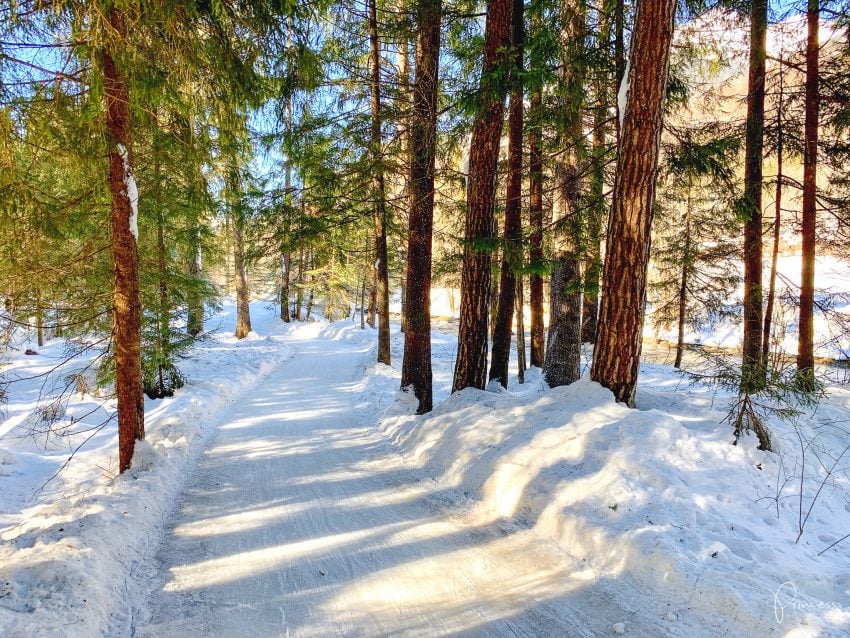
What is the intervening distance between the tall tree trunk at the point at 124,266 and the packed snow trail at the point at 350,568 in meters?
1.14

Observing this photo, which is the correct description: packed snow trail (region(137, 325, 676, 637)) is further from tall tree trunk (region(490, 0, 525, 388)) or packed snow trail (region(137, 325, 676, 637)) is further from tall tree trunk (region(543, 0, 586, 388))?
tall tree trunk (region(543, 0, 586, 388))

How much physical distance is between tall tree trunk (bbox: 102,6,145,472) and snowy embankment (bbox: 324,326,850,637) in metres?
3.64

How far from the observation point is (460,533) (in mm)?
4062

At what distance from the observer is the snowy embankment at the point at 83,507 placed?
9.11 ft

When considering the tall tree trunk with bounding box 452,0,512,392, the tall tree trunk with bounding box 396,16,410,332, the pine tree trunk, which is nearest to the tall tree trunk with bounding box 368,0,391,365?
the tall tree trunk with bounding box 396,16,410,332

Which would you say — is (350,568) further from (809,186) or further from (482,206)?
(809,186)

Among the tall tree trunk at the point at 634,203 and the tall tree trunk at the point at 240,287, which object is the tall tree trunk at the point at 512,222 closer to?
the tall tree trunk at the point at 634,203

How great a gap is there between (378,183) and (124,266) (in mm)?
7515

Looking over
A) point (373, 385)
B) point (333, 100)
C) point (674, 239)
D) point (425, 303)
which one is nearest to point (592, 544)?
point (425, 303)

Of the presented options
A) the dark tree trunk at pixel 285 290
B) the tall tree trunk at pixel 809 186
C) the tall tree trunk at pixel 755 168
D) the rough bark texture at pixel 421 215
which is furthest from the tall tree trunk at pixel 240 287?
the tall tree trunk at pixel 809 186

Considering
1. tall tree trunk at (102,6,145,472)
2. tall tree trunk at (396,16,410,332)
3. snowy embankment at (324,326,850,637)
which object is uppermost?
tall tree trunk at (396,16,410,332)

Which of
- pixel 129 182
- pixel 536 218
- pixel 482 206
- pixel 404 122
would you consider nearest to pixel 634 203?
pixel 482 206

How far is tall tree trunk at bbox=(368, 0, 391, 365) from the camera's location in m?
9.32

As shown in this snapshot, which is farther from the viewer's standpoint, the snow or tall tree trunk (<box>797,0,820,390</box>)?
tall tree trunk (<box>797,0,820,390</box>)
